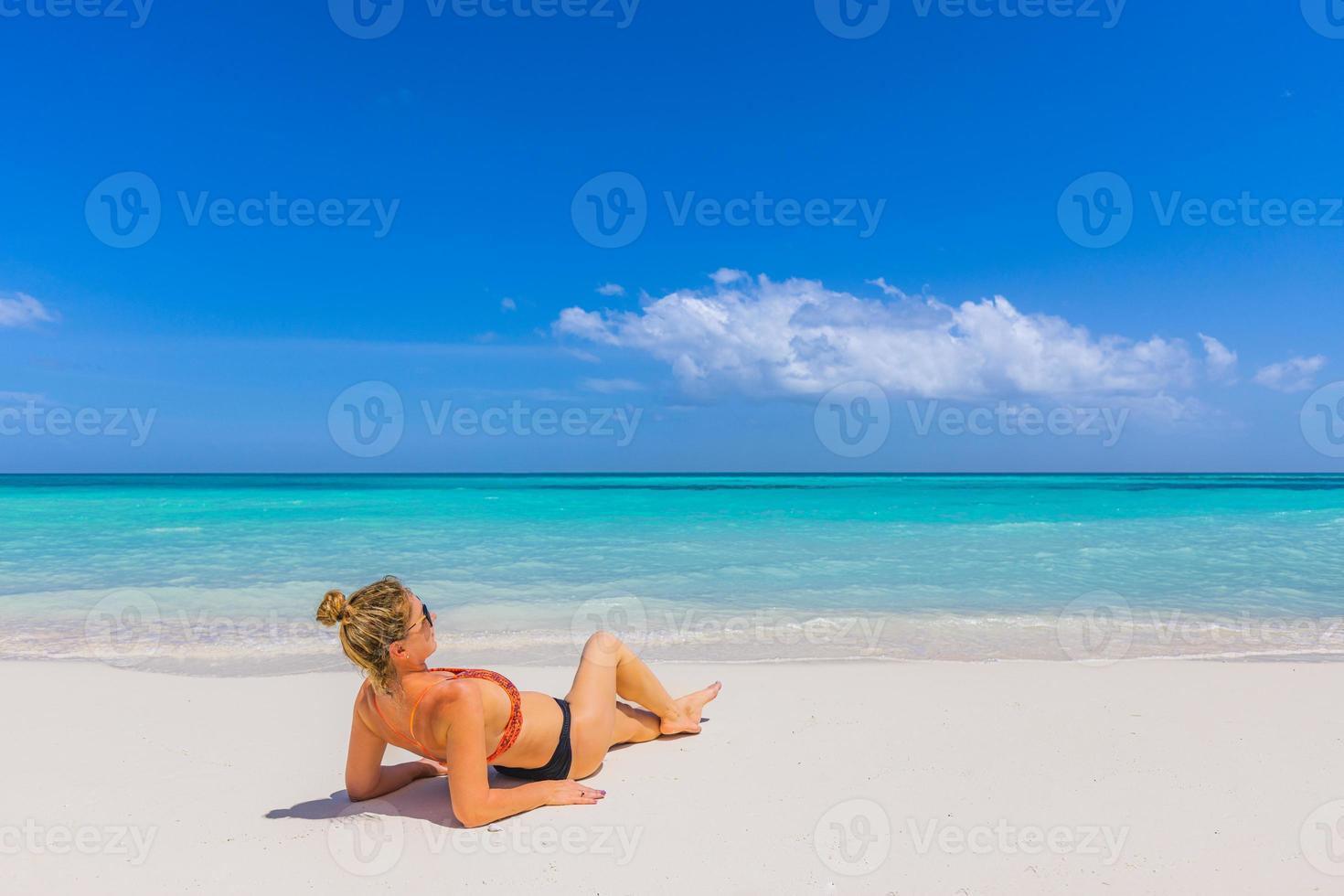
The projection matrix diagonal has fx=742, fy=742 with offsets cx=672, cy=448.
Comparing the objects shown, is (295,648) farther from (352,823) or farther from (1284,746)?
(1284,746)

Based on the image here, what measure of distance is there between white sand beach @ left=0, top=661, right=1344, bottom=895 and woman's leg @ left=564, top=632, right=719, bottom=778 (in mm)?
140

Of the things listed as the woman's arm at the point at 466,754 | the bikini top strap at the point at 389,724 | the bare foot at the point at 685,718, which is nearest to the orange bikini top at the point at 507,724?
the bikini top strap at the point at 389,724

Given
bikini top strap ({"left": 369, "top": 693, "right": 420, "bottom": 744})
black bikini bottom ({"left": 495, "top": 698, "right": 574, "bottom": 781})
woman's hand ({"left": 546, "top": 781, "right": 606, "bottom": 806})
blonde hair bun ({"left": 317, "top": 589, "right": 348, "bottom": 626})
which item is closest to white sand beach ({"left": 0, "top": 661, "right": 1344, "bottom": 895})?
woman's hand ({"left": 546, "top": 781, "right": 606, "bottom": 806})

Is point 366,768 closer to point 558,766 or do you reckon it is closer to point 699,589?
point 558,766

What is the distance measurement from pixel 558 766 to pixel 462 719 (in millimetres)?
738

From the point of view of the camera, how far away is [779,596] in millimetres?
9422

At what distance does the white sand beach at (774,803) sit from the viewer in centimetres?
291

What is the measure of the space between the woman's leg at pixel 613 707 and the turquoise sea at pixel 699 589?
239cm

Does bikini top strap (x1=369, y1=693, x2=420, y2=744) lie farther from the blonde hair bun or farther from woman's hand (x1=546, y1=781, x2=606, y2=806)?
woman's hand (x1=546, y1=781, x2=606, y2=806)

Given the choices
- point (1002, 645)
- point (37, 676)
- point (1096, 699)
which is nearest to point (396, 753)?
point (37, 676)

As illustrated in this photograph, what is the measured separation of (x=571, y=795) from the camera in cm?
346

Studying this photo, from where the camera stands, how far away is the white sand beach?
2910 mm

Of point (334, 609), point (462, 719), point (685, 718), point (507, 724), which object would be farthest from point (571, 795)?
point (334, 609)

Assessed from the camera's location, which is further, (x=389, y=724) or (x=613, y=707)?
(x=613, y=707)
